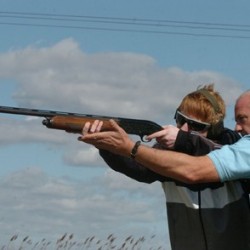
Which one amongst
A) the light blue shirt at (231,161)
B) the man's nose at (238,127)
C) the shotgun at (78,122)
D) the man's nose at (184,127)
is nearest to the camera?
the light blue shirt at (231,161)

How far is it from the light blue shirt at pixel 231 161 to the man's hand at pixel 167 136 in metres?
0.48

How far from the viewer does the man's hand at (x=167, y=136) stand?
200 inches

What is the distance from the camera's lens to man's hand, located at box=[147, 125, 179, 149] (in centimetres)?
509

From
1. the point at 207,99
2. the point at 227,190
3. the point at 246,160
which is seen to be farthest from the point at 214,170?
the point at 207,99

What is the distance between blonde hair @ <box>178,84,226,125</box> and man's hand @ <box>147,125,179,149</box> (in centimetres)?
21

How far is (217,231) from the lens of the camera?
502cm

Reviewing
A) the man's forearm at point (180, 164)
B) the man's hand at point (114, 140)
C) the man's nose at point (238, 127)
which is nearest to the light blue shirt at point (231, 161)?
the man's forearm at point (180, 164)

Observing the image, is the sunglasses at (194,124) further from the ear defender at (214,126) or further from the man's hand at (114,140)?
the man's hand at (114,140)

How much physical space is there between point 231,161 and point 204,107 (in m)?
0.75

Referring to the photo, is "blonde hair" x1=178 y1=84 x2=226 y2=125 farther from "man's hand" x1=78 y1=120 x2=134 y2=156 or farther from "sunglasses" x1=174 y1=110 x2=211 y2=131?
"man's hand" x1=78 y1=120 x2=134 y2=156

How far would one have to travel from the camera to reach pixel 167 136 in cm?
510

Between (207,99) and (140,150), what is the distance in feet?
2.78

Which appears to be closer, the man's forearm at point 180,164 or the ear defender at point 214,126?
the man's forearm at point 180,164

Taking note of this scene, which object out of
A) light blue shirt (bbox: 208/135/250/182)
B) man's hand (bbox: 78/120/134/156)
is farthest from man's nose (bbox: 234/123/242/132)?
man's hand (bbox: 78/120/134/156)
